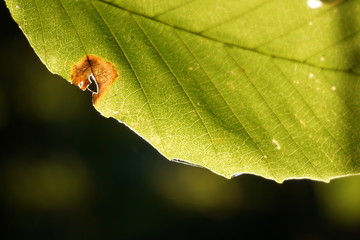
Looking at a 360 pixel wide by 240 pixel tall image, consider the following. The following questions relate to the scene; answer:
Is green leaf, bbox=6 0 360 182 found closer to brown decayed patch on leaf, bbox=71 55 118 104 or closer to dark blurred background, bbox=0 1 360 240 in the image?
brown decayed patch on leaf, bbox=71 55 118 104

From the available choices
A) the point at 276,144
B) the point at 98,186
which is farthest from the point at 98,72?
the point at 98,186

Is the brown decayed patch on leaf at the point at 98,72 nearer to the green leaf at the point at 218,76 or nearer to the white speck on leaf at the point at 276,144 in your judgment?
the green leaf at the point at 218,76

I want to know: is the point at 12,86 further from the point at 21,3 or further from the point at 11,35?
the point at 21,3

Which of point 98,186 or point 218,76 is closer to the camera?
point 218,76

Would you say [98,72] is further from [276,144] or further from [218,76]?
[276,144]

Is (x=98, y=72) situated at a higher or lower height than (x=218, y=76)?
higher

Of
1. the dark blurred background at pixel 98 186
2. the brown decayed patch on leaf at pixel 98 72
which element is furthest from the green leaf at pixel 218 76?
the dark blurred background at pixel 98 186
